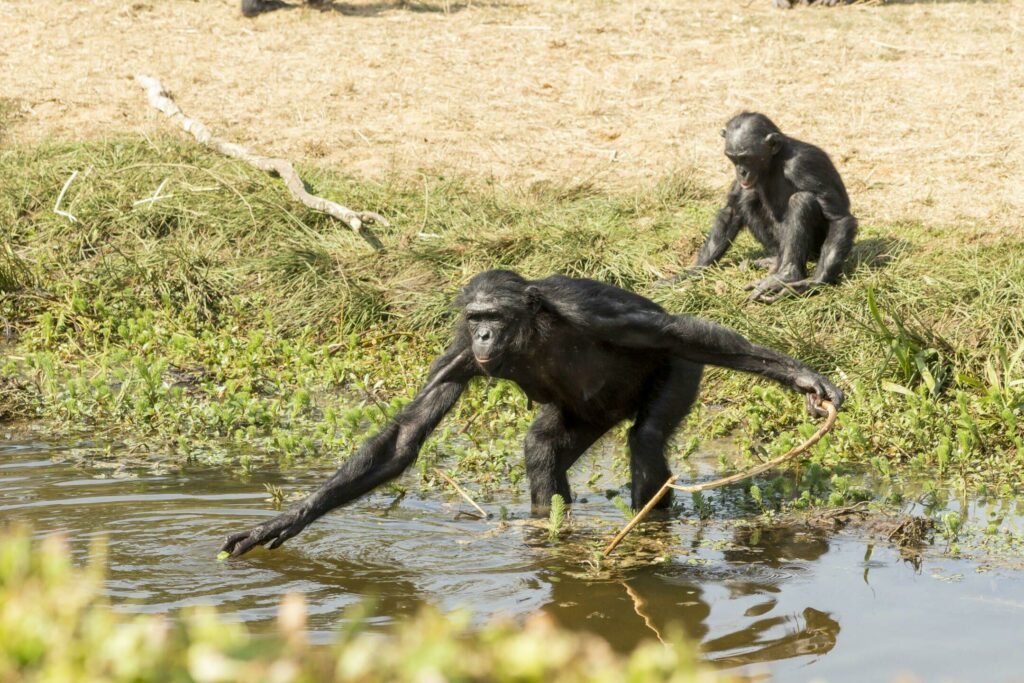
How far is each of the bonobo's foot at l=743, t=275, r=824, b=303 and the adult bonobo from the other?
117 inches

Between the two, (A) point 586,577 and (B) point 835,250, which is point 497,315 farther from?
(B) point 835,250

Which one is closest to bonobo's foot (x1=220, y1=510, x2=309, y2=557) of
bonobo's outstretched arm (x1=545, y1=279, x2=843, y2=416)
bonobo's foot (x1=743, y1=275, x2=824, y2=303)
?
bonobo's outstretched arm (x1=545, y1=279, x2=843, y2=416)

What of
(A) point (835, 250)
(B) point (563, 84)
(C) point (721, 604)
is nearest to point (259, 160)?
(B) point (563, 84)

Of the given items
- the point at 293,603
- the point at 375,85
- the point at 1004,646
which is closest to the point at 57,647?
the point at 293,603

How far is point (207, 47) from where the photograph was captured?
638 inches

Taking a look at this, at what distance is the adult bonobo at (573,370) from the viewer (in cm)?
662

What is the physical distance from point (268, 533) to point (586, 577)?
4.89ft

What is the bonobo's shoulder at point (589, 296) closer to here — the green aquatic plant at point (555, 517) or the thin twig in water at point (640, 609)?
the green aquatic plant at point (555, 517)

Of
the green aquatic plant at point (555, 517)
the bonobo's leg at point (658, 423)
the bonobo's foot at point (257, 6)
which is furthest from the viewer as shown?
the bonobo's foot at point (257, 6)

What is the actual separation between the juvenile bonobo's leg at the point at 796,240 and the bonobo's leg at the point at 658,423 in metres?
3.14

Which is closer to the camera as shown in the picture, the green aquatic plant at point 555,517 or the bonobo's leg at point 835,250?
the green aquatic plant at point 555,517

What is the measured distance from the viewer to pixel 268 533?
6.11 metres

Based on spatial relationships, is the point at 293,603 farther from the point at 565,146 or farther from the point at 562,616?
the point at 565,146

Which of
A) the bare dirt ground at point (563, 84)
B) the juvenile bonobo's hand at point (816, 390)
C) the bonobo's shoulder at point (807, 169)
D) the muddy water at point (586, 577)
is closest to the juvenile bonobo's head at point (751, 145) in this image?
the bonobo's shoulder at point (807, 169)
